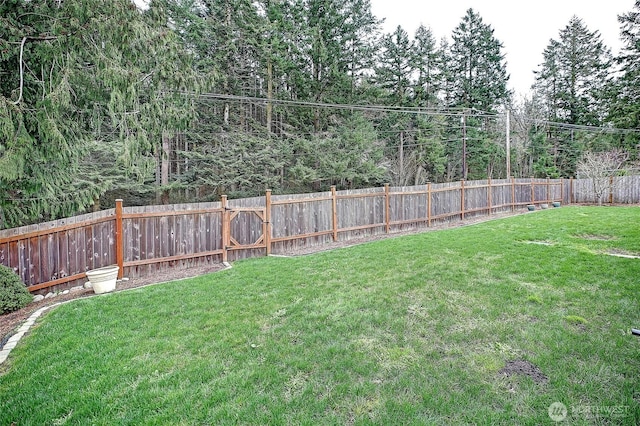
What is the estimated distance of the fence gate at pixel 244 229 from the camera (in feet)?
25.6

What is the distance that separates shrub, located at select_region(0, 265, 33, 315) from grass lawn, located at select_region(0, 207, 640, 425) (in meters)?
0.93

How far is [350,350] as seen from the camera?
10.3 ft

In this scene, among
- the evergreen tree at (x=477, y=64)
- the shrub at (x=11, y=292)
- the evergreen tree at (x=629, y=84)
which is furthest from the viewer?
the evergreen tree at (x=477, y=64)

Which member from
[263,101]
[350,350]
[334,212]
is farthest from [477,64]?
[350,350]

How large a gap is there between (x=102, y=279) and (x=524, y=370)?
238 inches

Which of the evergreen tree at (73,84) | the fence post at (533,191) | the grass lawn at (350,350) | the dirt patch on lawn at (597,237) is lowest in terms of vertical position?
the grass lawn at (350,350)

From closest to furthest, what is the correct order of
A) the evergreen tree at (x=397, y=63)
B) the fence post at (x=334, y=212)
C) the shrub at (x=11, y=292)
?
the shrub at (x=11, y=292)
the fence post at (x=334, y=212)
the evergreen tree at (x=397, y=63)

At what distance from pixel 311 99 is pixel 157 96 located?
12.7m

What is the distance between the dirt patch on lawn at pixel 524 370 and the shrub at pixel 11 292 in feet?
20.7

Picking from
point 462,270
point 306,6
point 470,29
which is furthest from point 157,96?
point 470,29

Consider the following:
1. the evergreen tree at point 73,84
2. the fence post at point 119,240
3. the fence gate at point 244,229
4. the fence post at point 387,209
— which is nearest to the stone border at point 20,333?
the fence post at point 119,240

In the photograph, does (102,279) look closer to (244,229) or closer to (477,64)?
(244,229)

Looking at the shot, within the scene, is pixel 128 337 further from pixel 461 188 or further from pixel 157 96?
pixel 461 188

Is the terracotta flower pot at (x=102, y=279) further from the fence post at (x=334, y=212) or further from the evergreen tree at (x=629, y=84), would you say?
the evergreen tree at (x=629, y=84)
